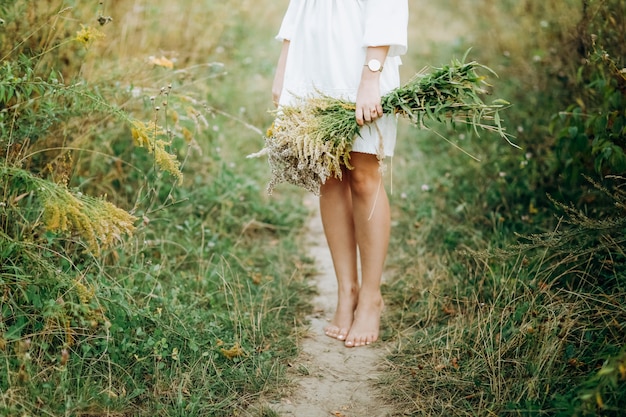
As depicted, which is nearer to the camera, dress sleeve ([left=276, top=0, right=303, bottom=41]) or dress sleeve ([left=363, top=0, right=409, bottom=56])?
dress sleeve ([left=363, top=0, right=409, bottom=56])

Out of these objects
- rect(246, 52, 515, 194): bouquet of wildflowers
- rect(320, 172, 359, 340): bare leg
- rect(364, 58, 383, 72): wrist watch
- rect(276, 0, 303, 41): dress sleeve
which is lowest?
rect(320, 172, 359, 340): bare leg

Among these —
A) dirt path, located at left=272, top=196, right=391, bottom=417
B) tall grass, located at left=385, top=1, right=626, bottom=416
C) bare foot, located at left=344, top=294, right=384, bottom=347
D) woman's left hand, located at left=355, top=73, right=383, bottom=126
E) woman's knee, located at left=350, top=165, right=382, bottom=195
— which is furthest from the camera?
bare foot, located at left=344, top=294, right=384, bottom=347

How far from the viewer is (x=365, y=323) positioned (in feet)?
10.1

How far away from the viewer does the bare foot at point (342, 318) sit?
3.12 meters

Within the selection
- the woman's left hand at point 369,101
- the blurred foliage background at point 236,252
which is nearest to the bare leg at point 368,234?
the blurred foliage background at point 236,252

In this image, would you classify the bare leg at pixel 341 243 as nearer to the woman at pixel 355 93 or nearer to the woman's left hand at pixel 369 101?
the woman at pixel 355 93

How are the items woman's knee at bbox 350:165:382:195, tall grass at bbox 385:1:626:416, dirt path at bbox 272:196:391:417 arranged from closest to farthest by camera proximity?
tall grass at bbox 385:1:626:416, dirt path at bbox 272:196:391:417, woman's knee at bbox 350:165:382:195

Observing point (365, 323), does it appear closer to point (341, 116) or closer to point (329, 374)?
point (329, 374)

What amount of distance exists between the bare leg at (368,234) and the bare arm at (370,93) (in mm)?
258

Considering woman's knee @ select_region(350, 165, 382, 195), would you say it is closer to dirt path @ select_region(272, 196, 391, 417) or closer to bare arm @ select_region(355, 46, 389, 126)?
bare arm @ select_region(355, 46, 389, 126)

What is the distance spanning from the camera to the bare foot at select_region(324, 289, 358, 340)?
3.12 m

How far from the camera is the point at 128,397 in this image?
240 cm

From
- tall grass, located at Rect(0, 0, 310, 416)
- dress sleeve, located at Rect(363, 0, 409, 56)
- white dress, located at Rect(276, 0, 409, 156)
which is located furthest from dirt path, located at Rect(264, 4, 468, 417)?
dress sleeve, located at Rect(363, 0, 409, 56)

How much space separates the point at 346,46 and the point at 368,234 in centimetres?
88
